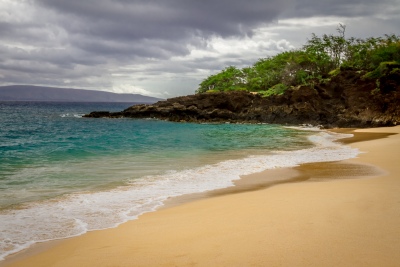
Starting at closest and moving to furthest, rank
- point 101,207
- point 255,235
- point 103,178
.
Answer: point 255,235 → point 101,207 → point 103,178

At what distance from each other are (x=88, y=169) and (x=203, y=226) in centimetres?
883

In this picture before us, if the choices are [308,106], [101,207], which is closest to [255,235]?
[101,207]

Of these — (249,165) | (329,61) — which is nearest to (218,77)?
(329,61)

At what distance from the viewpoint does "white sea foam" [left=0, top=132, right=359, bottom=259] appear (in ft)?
20.7

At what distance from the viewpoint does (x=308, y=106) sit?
4238 cm

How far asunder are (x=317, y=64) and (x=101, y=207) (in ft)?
153

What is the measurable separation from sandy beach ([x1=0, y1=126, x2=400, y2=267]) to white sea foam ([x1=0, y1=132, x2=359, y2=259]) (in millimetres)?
465

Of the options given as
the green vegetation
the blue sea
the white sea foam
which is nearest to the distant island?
the green vegetation

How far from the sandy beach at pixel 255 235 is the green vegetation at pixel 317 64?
117 feet

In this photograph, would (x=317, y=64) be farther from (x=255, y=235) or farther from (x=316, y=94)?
(x=255, y=235)

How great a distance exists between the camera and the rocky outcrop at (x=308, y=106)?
3688 cm

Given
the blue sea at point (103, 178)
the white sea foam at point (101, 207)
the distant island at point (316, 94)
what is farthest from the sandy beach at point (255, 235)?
the distant island at point (316, 94)

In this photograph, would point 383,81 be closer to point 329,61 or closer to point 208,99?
point 329,61

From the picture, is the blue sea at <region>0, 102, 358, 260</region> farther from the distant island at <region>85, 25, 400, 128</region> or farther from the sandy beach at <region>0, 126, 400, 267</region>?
the distant island at <region>85, 25, 400, 128</region>
